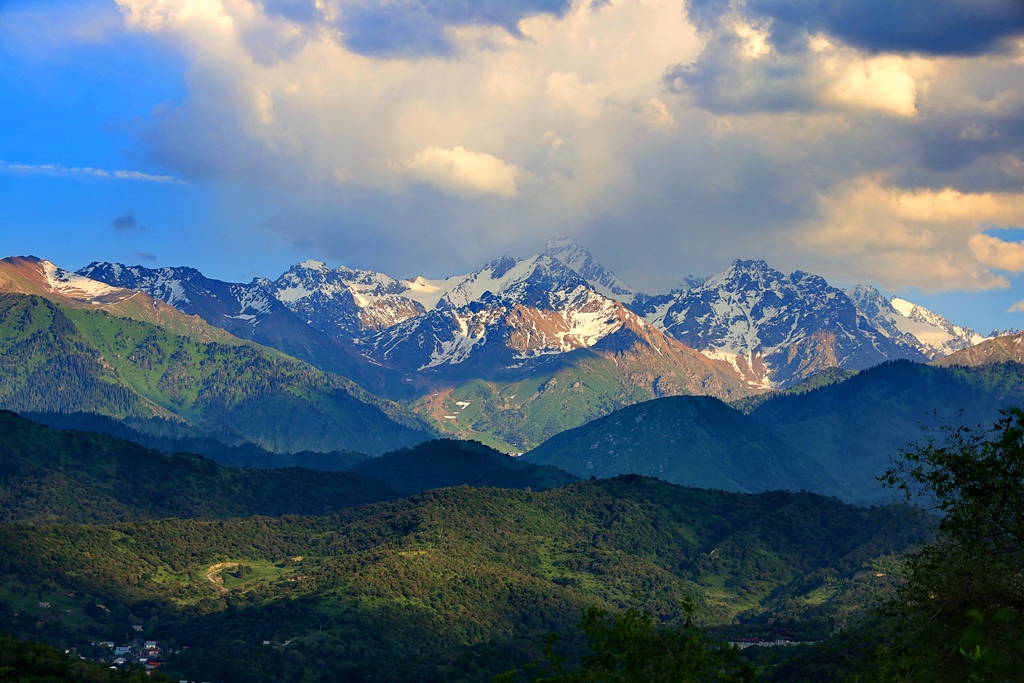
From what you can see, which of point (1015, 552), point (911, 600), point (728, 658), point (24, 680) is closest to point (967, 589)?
point (1015, 552)

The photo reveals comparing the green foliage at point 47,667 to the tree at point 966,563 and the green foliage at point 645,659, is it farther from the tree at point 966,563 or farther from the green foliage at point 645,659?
the tree at point 966,563

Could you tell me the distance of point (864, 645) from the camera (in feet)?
267

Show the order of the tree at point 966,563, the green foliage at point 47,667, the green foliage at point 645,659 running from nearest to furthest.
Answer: the tree at point 966,563, the green foliage at point 645,659, the green foliage at point 47,667

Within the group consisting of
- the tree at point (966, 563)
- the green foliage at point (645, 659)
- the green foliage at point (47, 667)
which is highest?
the tree at point (966, 563)

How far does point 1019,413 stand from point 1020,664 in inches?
745

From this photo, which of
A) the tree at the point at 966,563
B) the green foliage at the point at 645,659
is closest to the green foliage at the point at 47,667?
the green foliage at the point at 645,659

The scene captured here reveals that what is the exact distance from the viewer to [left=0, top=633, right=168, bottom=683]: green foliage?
546 ft

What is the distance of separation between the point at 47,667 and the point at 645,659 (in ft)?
463

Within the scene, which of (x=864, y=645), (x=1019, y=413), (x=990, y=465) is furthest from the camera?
(x=864, y=645)

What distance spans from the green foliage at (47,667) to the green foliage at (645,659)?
12494 cm

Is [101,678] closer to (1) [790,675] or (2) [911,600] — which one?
(1) [790,675]

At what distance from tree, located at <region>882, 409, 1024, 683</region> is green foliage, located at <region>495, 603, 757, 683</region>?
9882mm

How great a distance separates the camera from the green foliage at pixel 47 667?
6549 inches

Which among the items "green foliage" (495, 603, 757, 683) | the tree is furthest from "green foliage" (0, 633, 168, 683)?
the tree
